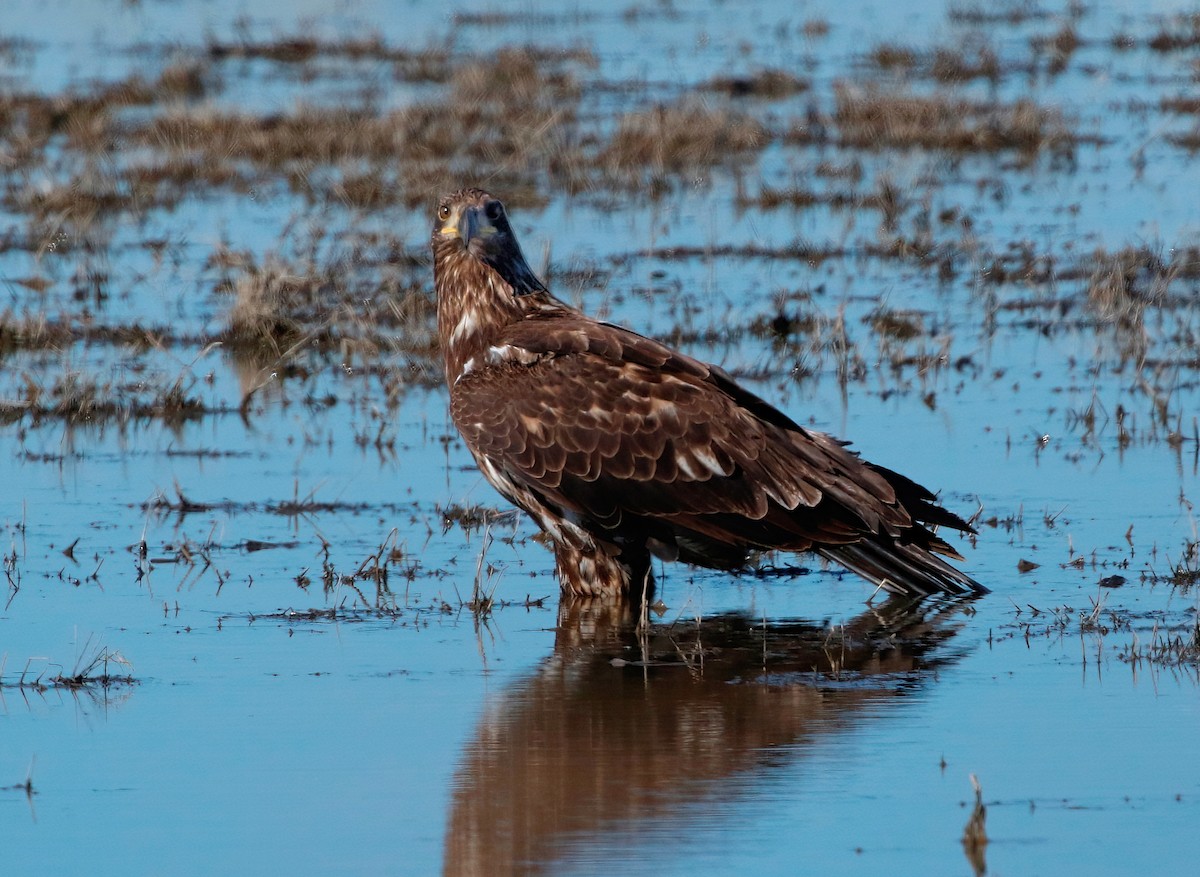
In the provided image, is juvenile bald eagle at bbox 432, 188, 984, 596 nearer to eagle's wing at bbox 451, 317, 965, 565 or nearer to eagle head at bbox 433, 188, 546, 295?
eagle's wing at bbox 451, 317, 965, 565

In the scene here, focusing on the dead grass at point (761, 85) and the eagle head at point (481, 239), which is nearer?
the eagle head at point (481, 239)

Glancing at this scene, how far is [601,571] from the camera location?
8617mm

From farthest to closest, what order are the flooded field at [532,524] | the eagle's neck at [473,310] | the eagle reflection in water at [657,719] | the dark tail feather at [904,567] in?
the eagle's neck at [473,310] < the dark tail feather at [904,567] < the flooded field at [532,524] < the eagle reflection in water at [657,719]

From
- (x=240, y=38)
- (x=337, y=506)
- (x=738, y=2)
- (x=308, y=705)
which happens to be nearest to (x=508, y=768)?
(x=308, y=705)

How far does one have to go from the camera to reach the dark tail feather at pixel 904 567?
A: 8523mm

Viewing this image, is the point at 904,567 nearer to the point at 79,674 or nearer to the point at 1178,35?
the point at 79,674

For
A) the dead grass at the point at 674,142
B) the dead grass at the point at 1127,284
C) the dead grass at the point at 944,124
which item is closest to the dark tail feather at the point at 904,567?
the dead grass at the point at 1127,284

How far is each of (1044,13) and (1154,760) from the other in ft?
99.3

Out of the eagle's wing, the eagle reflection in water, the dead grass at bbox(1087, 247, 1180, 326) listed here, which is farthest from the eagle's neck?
the dead grass at bbox(1087, 247, 1180, 326)

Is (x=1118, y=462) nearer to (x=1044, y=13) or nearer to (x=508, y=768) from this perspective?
(x=508, y=768)

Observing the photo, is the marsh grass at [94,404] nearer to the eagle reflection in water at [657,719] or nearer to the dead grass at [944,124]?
the eagle reflection in water at [657,719]

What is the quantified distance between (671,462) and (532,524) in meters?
1.75

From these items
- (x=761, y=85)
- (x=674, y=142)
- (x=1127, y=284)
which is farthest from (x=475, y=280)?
(x=761, y=85)

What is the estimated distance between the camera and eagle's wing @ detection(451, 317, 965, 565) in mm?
8383
